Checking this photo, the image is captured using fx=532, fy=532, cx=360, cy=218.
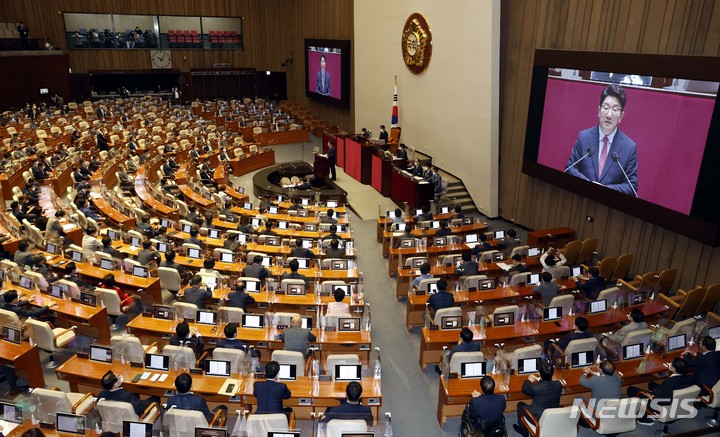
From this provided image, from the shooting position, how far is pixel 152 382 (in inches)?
288

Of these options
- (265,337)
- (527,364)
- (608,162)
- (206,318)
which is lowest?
(265,337)

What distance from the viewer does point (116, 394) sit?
22.0 ft

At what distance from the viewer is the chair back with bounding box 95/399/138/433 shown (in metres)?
6.36

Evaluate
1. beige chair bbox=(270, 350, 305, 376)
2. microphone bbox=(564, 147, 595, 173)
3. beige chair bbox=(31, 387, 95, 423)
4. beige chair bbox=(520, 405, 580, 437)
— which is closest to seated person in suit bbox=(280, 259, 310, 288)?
beige chair bbox=(270, 350, 305, 376)

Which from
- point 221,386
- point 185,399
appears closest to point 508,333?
point 221,386

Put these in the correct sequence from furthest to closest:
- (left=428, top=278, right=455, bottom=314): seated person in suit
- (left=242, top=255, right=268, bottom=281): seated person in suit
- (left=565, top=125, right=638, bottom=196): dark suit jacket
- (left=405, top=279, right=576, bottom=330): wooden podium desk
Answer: (left=565, top=125, right=638, bottom=196): dark suit jacket → (left=242, top=255, right=268, bottom=281): seated person in suit → (left=405, top=279, right=576, bottom=330): wooden podium desk → (left=428, top=278, right=455, bottom=314): seated person in suit

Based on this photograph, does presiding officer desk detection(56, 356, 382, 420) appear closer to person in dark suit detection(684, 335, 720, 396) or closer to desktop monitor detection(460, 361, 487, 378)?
desktop monitor detection(460, 361, 487, 378)

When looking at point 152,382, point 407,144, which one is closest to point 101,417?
point 152,382

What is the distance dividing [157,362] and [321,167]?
43.5 feet

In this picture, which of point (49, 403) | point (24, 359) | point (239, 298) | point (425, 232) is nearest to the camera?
point (49, 403)

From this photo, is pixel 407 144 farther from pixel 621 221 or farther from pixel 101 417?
pixel 101 417

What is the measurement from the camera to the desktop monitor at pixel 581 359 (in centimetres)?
779

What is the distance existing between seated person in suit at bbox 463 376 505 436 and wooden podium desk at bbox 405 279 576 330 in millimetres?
3383

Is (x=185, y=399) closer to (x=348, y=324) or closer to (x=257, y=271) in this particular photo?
(x=348, y=324)
